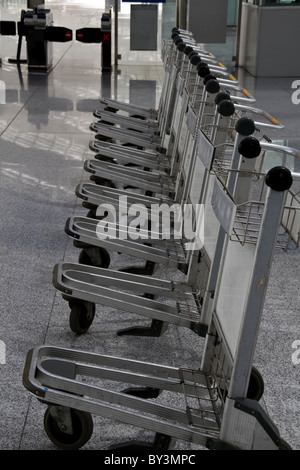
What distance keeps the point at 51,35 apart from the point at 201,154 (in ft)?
28.7

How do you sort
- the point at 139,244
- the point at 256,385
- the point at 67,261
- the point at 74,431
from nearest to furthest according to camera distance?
the point at 74,431, the point at 256,385, the point at 139,244, the point at 67,261

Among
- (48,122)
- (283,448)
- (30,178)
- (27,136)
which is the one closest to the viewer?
(283,448)

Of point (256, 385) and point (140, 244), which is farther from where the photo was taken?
point (140, 244)

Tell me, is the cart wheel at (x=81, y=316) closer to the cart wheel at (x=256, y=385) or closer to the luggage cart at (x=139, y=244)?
the luggage cart at (x=139, y=244)

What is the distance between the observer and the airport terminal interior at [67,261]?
275 cm

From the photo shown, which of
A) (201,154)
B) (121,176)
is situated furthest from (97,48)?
(201,154)

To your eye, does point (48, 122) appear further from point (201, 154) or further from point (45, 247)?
point (201, 154)

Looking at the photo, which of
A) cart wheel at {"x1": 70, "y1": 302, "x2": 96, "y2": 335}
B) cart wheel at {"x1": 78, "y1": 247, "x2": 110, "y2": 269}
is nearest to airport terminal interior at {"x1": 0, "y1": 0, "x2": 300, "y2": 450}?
cart wheel at {"x1": 70, "y1": 302, "x2": 96, "y2": 335}

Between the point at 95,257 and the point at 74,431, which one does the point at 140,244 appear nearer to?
the point at 95,257

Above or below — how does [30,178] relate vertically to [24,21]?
below

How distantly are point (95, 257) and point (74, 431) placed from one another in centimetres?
160

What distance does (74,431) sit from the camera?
2535mm

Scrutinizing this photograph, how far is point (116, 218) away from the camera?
4887 millimetres

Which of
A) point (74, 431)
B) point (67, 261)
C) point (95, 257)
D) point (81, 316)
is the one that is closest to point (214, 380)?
point (74, 431)
